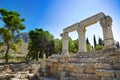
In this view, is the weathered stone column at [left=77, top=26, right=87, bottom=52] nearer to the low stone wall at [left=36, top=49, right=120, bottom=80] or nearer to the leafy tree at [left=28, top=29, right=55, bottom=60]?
the low stone wall at [left=36, top=49, right=120, bottom=80]

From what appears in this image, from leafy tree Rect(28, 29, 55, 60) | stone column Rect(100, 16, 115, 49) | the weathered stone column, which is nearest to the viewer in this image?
stone column Rect(100, 16, 115, 49)

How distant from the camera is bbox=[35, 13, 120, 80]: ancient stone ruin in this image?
759 cm

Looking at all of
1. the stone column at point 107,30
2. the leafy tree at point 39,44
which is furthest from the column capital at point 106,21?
the leafy tree at point 39,44

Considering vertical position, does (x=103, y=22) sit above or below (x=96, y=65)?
above

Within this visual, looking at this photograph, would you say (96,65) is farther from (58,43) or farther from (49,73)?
(58,43)

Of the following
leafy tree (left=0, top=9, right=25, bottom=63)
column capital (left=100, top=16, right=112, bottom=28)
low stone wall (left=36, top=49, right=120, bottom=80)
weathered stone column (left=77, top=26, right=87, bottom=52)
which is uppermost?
leafy tree (left=0, top=9, right=25, bottom=63)

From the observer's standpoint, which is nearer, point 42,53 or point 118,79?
point 118,79

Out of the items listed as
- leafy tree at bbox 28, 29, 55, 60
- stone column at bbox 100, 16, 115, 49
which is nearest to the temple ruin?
stone column at bbox 100, 16, 115, 49

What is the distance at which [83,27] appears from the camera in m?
16.6

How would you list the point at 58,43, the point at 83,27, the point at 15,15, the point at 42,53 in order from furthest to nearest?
the point at 58,43
the point at 42,53
the point at 15,15
the point at 83,27

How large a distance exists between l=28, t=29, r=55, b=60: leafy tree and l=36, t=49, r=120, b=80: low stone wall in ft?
71.5

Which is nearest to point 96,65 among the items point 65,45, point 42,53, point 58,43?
point 65,45

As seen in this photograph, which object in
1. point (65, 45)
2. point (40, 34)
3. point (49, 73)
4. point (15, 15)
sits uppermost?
point (15, 15)

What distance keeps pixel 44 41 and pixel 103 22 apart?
24576mm
